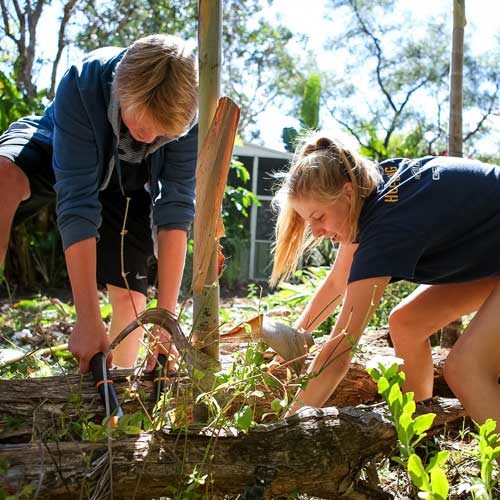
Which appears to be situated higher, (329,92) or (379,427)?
(329,92)

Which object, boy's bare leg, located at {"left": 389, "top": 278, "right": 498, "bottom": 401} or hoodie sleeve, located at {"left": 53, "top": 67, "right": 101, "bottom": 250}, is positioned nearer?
hoodie sleeve, located at {"left": 53, "top": 67, "right": 101, "bottom": 250}

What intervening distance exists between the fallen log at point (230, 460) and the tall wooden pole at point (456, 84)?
89.2 inches

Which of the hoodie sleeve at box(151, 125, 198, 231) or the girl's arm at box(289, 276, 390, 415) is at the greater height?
Result: the hoodie sleeve at box(151, 125, 198, 231)

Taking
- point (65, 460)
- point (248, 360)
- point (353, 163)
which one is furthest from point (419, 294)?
point (65, 460)

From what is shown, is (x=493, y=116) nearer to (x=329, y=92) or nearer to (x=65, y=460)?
(x=329, y=92)

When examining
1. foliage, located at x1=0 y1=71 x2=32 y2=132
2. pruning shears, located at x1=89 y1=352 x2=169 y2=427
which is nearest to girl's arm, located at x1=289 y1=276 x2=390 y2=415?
pruning shears, located at x1=89 y1=352 x2=169 y2=427

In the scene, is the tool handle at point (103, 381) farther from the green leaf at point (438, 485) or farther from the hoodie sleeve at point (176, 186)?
the green leaf at point (438, 485)

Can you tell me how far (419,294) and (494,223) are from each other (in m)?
0.46

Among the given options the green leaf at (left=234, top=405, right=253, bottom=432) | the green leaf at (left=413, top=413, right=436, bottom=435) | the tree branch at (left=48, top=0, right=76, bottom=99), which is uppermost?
the tree branch at (left=48, top=0, right=76, bottom=99)

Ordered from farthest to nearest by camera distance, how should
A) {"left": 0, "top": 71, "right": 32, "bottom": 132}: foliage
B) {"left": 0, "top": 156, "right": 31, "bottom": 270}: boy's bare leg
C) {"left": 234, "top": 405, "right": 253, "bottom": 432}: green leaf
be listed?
1. {"left": 0, "top": 71, "right": 32, "bottom": 132}: foliage
2. {"left": 0, "top": 156, "right": 31, "bottom": 270}: boy's bare leg
3. {"left": 234, "top": 405, "right": 253, "bottom": 432}: green leaf

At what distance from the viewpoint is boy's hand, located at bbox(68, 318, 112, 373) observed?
1879 millimetres

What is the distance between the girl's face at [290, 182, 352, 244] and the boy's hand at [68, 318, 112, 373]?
Result: 81 centimetres

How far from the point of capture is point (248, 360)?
64.1 inches

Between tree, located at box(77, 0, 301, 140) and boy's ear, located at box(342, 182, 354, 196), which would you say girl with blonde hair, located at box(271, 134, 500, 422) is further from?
tree, located at box(77, 0, 301, 140)
